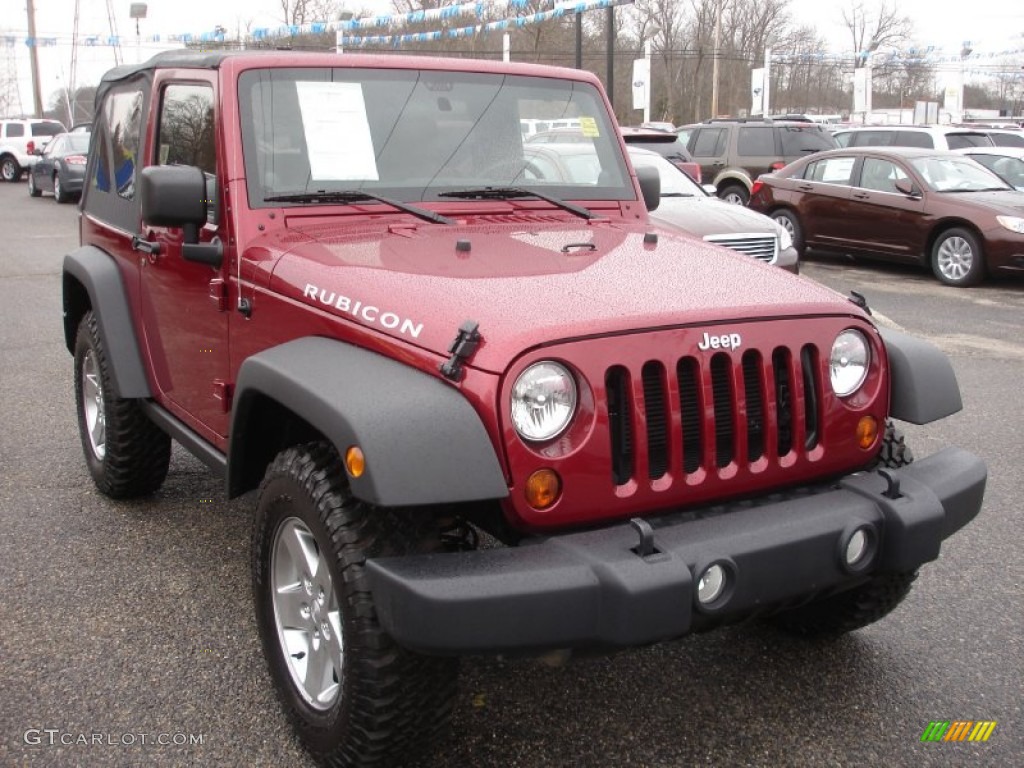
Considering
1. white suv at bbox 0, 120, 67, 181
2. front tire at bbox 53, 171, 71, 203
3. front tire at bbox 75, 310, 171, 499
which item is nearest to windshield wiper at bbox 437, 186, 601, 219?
front tire at bbox 75, 310, 171, 499

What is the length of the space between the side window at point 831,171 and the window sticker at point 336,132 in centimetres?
1069

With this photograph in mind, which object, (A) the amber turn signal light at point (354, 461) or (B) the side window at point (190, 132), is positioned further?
(B) the side window at point (190, 132)

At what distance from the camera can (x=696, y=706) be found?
3189 millimetres

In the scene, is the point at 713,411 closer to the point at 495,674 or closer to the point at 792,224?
the point at 495,674

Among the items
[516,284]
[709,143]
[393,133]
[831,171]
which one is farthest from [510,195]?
[709,143]

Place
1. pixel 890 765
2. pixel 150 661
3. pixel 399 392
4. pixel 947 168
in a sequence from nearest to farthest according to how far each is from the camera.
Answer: pixel 399 392 → pixel 890 765 → pixel 150 661 → pixel 947 168

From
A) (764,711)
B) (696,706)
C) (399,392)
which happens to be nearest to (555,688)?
(696,706)

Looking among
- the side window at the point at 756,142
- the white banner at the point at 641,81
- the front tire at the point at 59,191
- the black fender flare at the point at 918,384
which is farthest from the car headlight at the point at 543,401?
the white banner at the point at 641,81

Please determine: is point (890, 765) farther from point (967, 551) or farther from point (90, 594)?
point (90, 594)

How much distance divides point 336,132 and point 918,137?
14.6 meters

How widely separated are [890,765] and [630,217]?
215cm

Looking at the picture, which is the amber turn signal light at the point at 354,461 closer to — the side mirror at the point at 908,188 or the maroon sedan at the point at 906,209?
Answer: the maroon sedan at the point at 906,209

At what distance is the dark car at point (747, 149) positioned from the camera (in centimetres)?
1739

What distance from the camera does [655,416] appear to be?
260cm
